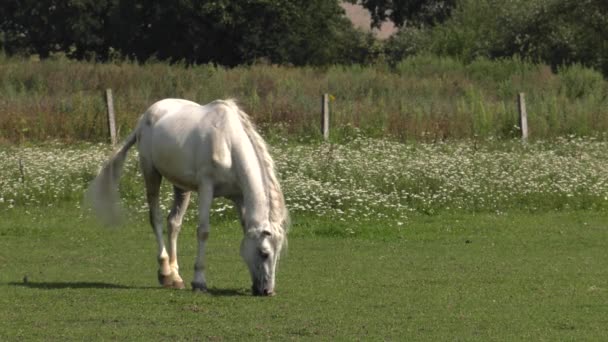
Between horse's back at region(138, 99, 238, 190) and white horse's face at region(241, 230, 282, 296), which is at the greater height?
horse's back at region(138, 99, 238, 190)

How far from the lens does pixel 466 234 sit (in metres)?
17.2

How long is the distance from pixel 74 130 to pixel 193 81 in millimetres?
7152

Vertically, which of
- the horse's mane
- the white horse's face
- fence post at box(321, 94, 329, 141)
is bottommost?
fence post at box(321, 94, 329, 141)

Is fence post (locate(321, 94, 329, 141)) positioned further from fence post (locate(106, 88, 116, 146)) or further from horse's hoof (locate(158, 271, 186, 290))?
horse's hoof (locate(158, 271, 186, 290))

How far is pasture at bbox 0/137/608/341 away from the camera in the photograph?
395 inches

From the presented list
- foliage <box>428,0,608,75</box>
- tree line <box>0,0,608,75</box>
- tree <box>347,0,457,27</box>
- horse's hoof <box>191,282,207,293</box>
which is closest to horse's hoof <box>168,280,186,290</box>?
horse's hoof <box>191,282,207,293</box>

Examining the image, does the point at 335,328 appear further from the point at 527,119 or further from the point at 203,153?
the point at 527,119

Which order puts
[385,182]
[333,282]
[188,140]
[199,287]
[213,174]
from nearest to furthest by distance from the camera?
[199,287] → [213,174] → [188,140] → [333,282] → [385,182]

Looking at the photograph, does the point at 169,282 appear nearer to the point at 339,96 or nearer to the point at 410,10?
the point at 339,96

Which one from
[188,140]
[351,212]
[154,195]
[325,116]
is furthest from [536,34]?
[188,140]

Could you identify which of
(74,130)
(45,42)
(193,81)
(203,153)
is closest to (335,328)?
(203,153)

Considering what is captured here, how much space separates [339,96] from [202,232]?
64.7 ft

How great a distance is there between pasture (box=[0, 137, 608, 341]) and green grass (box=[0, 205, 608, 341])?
0.03 meters

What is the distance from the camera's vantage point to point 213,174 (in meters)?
12.0
